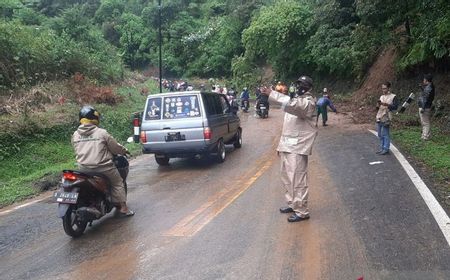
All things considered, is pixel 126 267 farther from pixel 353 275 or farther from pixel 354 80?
pixel 354 80

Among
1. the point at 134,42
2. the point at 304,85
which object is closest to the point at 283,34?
the point at 304,85

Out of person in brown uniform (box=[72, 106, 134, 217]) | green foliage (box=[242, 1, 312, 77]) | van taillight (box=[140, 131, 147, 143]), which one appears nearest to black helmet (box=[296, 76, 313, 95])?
person in brown uniform (box=[72, 106, 134, 217])

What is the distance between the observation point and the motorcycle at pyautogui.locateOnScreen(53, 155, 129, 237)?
637 cm

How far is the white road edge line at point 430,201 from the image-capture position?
19.6 ft

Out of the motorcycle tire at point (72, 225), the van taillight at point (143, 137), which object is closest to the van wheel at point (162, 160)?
the van taillight at point (143, 137)

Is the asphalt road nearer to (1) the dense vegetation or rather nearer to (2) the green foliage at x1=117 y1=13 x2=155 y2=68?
(1) the dense vegetation

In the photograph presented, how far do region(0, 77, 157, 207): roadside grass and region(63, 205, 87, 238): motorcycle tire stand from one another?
134 inches

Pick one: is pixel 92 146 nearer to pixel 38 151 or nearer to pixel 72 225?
pixel 72 225

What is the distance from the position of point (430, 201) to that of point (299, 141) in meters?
2.24

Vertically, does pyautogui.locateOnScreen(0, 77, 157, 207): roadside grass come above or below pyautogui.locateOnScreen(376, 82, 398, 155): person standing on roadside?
below

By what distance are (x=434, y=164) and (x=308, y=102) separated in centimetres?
467

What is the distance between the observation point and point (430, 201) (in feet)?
23.3

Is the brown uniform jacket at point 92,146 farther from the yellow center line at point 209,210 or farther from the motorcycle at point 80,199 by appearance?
the yellow center line at point 209,210

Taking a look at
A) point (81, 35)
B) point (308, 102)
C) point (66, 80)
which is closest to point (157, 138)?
point (308, 102)
